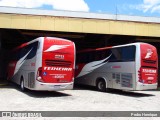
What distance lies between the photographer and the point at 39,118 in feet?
26.4

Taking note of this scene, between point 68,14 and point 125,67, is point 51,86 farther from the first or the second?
point 68,14

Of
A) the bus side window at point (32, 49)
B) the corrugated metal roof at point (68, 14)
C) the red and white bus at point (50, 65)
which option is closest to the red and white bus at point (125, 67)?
the red and white bus at point (50, 65)

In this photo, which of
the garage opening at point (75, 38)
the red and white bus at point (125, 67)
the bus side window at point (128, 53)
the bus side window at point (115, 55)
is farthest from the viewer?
the garage opening at point (75, 38)

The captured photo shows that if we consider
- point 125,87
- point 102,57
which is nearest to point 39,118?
point 125,87

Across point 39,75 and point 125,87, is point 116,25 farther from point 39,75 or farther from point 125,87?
point 39,75

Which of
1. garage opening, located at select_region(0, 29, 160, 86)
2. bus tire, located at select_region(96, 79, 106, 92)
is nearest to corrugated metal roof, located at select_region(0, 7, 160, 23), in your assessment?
garage opening, located at select_region(0, 29, 160, 86)

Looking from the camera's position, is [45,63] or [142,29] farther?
[142,29]

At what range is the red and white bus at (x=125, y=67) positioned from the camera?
48.6ft

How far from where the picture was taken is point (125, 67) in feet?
50.6

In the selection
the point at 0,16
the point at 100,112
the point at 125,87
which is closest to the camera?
the point at 100,112

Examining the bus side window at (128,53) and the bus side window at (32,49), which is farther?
the bus side window at (128,53)

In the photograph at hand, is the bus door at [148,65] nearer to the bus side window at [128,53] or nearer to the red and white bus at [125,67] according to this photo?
the red and white bus at [125,67]

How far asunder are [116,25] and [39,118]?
12.1m

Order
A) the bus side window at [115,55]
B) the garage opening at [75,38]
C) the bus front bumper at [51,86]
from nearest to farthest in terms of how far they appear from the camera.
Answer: the bus front bumper at [51,86]
the bus side window at [115,55]
the garage opening at [75,38]
